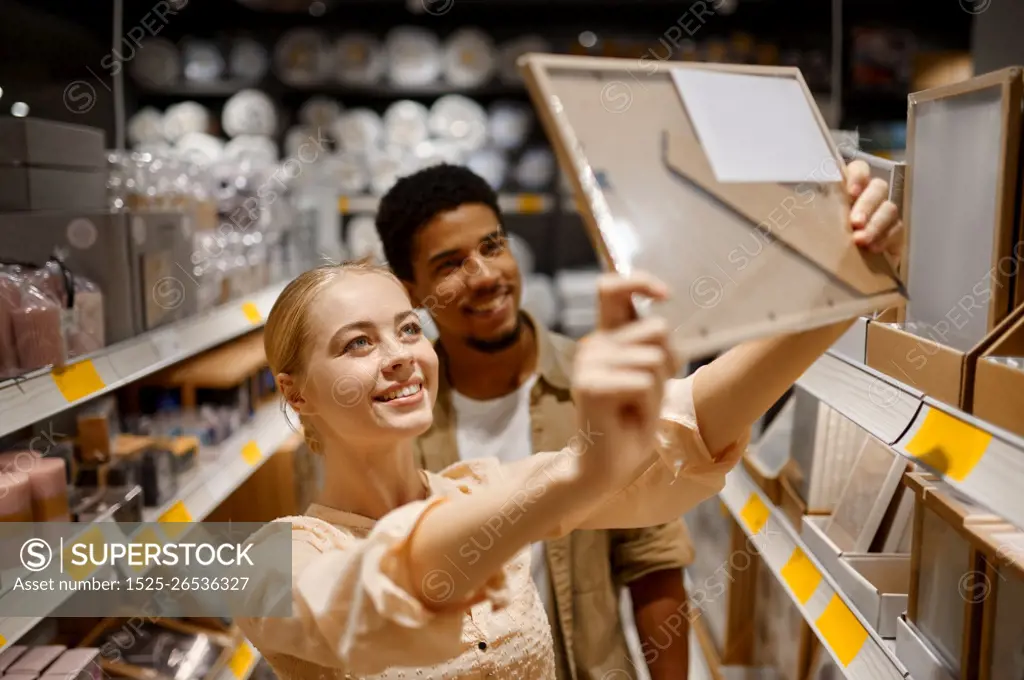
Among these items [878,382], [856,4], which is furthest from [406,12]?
[878,382]

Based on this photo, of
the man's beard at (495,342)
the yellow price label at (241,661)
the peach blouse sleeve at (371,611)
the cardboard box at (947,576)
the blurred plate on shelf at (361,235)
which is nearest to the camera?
the peach blouse sleeve at (371,611)

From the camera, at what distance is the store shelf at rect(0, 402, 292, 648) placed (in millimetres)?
1387

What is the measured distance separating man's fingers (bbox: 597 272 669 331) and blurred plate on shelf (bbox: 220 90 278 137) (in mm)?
3720

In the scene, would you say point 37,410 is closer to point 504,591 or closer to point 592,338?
point 504,591

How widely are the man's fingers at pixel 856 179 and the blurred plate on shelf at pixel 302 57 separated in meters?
3.61

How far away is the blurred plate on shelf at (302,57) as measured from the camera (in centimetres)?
405

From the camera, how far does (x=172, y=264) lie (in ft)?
6.77

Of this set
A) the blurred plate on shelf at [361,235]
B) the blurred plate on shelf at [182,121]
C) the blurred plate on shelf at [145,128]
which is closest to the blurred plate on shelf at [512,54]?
the blurred plate on shelf at [361,235]

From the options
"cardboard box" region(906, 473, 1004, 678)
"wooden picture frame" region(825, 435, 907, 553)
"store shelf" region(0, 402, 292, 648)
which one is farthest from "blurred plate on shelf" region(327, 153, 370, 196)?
"cardboard box" region(906, 473, 1004, 678)

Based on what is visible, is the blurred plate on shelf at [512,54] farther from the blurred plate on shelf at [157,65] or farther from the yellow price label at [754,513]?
the yellow price label at [754,513]

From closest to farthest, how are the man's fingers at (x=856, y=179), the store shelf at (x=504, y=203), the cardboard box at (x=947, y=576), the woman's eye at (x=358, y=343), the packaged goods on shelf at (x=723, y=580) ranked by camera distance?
the man's fingers at (x=856, y=179) → the woman's eye at (x=358, y=343) → the cardboard box at (x=947, y=576) → the packaged goods on shelf at (x=723, y=580) → the store shelf at (x=504, y=203)

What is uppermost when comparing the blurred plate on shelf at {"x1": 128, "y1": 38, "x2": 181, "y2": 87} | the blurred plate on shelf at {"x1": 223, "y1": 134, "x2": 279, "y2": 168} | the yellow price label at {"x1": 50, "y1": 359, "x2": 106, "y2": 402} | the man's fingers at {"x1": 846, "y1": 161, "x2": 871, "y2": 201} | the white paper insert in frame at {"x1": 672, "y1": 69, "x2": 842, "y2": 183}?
the blurred plate on shelf at {"x1": 128, "y1": 38, "x2": 181, "y2": 87}

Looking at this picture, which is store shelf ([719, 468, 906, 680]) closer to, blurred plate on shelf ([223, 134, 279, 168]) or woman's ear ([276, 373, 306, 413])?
woman's ear ([276, 373, 306, 413])

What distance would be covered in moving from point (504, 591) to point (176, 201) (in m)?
1.95
